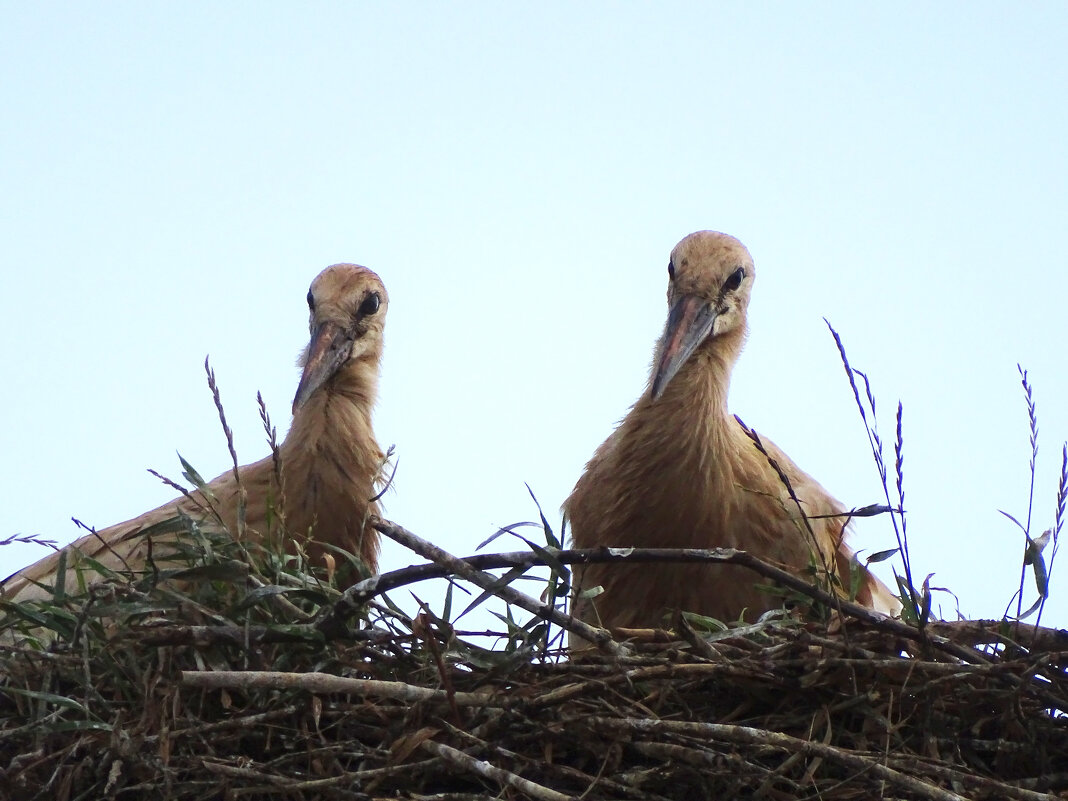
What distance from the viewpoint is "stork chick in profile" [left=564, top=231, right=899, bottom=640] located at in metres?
4.63

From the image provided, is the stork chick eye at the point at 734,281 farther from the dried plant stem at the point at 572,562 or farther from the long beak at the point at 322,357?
the dried plant stem at the point at 572,562

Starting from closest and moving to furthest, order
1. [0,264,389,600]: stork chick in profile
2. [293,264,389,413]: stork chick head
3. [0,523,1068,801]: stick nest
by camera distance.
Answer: [0,523,1068,801]: stick nest < [0,264,389,600]: stork chick in profile < [293,264,389,413]: stork chick head

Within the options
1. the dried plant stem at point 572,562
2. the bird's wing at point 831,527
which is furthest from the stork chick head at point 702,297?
the dried plant stem at point 572,562

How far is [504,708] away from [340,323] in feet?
8.29

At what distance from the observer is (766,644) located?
A: 3.30 meters

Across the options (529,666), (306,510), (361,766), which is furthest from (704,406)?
(361,766)

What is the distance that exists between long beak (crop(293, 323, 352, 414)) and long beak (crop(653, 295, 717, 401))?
1188 mm

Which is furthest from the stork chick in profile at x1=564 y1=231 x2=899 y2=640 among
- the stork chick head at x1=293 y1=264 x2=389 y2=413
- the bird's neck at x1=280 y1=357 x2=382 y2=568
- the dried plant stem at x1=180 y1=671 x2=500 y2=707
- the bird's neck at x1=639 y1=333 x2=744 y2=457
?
the dried plant stem at x1=180 y1=671 x2=500 y2=707

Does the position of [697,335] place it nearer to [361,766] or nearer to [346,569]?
[346,569]

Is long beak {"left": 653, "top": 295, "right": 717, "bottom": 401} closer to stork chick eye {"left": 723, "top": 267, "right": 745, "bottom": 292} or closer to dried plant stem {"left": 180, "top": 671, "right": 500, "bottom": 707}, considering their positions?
stork chick eye {"left": 723, "top": 267, "right": 745, "bottom": 292}

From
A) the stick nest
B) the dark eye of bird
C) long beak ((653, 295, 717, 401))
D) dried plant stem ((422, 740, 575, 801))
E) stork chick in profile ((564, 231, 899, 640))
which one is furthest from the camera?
the dark eye of bird

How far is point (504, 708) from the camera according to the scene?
307 cm

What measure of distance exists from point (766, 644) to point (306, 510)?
2.19 metres

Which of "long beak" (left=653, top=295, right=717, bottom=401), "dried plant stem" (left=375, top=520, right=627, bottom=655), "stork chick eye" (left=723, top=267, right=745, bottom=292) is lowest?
"dried plant stem" (left=375, top=520, right=627, bottom=655)
